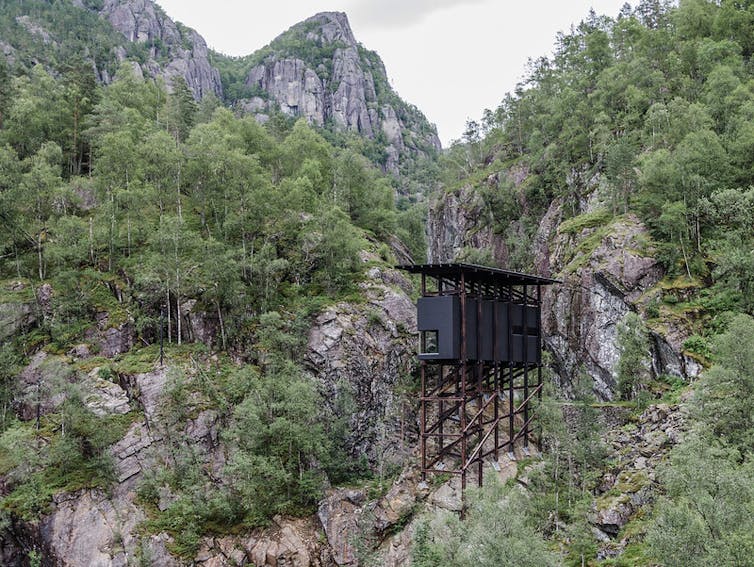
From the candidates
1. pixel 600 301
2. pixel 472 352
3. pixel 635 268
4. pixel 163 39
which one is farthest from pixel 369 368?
pixel 163 39

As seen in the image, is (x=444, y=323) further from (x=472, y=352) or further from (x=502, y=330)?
(x=502, y=330)

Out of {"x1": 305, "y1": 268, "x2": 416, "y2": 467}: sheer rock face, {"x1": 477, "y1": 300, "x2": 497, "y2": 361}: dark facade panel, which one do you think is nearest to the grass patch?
{"x1": 305, "y1": 268, "x2": 416, "y2": 467}: sheer rock face

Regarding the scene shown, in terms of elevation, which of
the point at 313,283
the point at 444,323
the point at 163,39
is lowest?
the point at 444,323

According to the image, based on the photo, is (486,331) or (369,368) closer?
(486,331)

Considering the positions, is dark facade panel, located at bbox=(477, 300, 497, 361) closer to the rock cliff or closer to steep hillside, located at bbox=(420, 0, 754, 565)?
steep hillside, located at bbox=(420, 0, 754, 565)

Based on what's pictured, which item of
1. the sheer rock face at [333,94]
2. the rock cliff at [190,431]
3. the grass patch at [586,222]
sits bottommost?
the rock cliff at [190,431]

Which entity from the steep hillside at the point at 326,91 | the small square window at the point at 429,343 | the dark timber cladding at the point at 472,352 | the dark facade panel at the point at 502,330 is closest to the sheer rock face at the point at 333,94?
the steep hillside at the point at 326,91

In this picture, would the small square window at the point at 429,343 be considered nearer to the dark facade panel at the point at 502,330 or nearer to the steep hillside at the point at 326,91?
the dark facade panel at the point at 502,330

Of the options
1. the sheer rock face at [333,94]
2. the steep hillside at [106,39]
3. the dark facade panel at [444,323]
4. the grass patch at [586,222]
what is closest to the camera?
the dark facade panel at [444,323]

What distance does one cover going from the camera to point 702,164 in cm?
4562

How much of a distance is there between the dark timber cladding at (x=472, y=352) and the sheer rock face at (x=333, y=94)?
12953 centimetres

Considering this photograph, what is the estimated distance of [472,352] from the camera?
120 ft

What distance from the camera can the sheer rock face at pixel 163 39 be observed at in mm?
161625

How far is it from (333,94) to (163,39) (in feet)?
155
